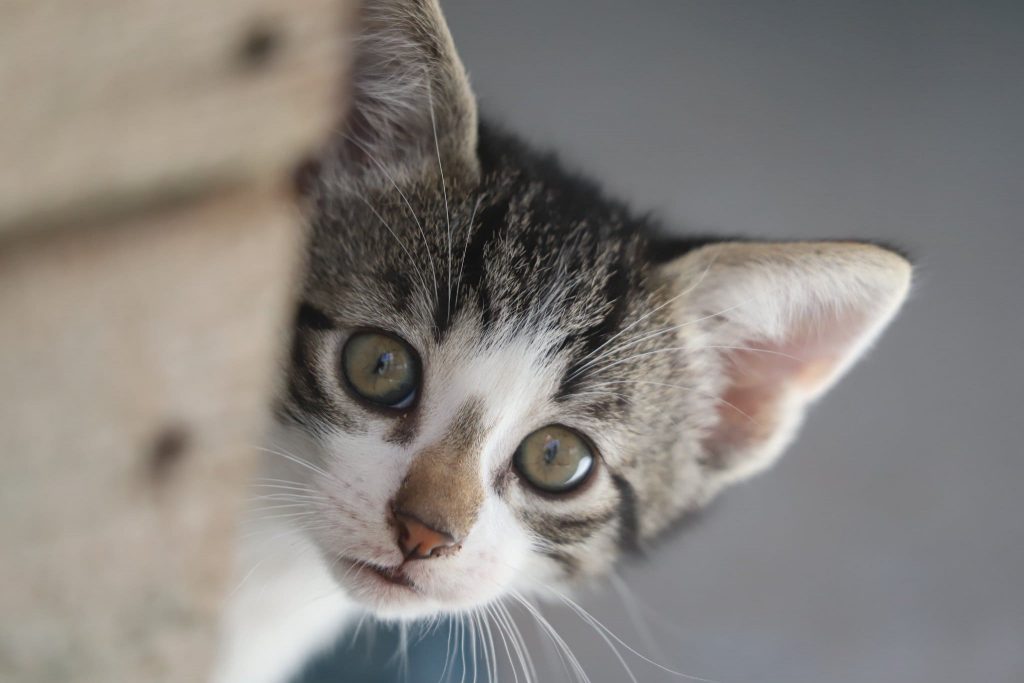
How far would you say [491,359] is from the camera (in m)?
0.66

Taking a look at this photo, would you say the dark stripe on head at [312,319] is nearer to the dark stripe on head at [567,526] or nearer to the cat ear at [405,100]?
Answer: the cat ear at [405,100]

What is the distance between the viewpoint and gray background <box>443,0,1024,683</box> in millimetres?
633

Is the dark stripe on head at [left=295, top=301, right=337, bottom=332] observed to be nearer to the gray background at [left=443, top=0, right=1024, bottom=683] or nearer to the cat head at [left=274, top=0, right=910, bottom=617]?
the cat head at [left=274, top=0, right=910, bottom=617]

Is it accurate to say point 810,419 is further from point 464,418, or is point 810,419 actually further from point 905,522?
point 464,418

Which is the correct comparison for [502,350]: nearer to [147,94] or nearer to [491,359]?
[491,359]

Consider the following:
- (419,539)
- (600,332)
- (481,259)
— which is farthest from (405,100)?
(419,539)

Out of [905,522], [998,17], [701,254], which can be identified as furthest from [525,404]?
[998,17]

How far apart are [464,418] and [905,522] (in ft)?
1.20

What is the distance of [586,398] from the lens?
68cm

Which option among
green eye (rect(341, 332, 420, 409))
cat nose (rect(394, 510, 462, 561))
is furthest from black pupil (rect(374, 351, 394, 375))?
→ cat nose (rect(394, 510, 462, 561))

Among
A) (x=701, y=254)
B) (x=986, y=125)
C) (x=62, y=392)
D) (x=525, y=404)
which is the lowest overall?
(x=62, y=392)

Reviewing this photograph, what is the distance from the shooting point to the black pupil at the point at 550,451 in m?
0.68

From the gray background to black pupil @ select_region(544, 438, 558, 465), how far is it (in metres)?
0.17

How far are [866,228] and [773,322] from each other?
0.11 metres
